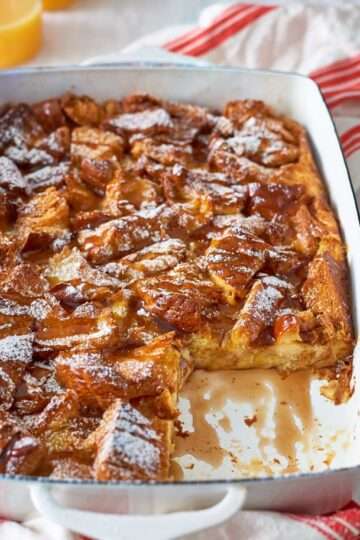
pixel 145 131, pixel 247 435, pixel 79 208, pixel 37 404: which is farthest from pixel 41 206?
pixel 247 435

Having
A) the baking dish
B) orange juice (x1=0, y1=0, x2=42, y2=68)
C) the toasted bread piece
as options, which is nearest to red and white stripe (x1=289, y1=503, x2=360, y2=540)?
the baking dish

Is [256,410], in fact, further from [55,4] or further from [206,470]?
[55,4]

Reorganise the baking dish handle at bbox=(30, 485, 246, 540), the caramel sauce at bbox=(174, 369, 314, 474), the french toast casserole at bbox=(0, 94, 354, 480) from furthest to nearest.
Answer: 1. the caramel sauce at bbox=(174, 369, 314, 474)
2. the french toast casserole at bbox=(0, 94, 354, 480)
3. the baking dish handle at bbox=(30, 485, 246, 540)

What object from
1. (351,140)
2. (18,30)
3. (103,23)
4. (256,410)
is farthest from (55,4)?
(256,410)

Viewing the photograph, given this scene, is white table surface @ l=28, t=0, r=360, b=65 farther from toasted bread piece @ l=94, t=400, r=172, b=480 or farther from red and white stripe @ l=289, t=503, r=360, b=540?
red and white stripe @ l=289, t=503, r=360, b=540

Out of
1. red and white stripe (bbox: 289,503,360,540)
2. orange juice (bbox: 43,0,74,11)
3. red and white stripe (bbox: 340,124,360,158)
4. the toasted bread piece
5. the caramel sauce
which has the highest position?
orange juice (bbox: 43,0,74,11)
